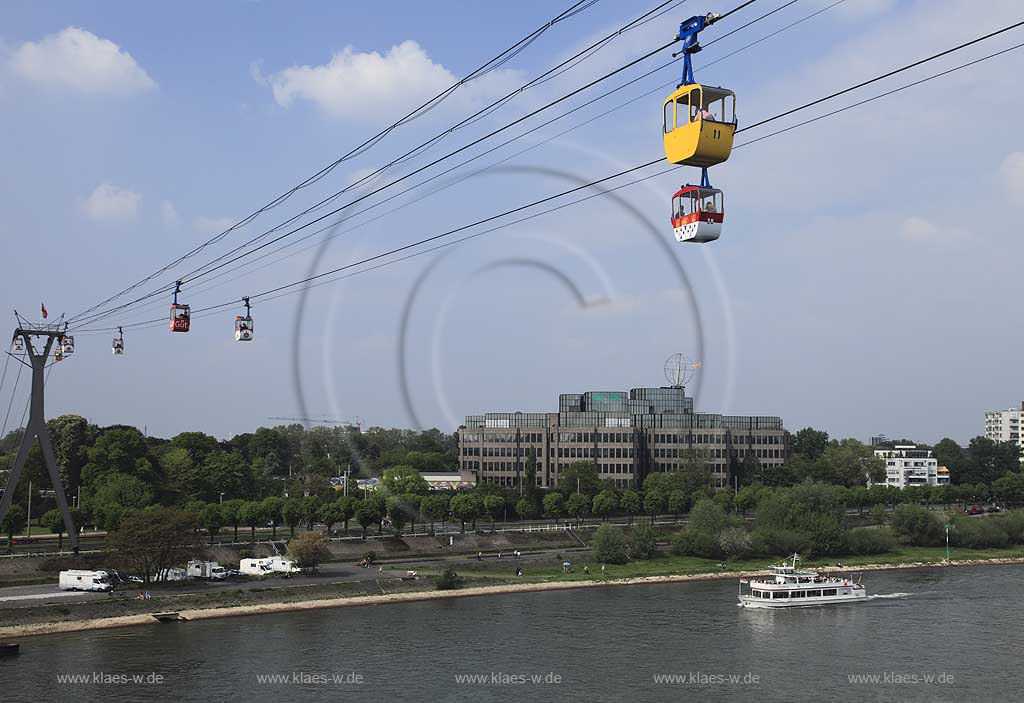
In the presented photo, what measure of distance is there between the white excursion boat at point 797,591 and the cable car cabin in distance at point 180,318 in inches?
1407

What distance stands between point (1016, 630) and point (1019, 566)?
3251cm

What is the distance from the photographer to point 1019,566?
75812 mm

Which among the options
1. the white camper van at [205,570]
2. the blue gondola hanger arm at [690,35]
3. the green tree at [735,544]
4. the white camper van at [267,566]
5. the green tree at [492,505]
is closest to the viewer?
the blue gondola hanger arm at [690,35]

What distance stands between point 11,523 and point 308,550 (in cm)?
2113

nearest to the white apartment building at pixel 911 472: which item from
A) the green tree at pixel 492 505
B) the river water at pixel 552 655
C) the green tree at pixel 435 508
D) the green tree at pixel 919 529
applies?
the green tree at pixel 919 529

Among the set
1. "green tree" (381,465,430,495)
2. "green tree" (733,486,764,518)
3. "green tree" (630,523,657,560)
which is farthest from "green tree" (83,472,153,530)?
"green tree" (733,486,764,518)

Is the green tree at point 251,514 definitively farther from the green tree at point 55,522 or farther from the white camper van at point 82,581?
the white camper van at point 82,581

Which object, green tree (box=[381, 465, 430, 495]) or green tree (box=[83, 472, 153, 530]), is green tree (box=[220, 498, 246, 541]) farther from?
green tree (box=[381, 465, 430, 495])

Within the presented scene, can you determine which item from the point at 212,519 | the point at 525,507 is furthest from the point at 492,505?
the point at 212,519

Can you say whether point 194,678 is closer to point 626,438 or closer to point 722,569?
point 722,569

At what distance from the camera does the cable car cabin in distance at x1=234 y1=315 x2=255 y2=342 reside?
4066 cm

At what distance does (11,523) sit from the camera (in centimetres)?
6306

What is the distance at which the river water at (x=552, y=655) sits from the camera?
3584cm

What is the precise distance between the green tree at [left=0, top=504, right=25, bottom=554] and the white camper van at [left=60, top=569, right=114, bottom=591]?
11.0m
